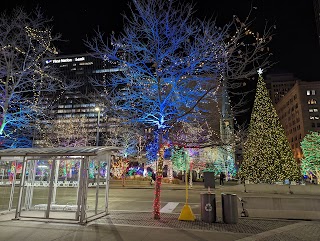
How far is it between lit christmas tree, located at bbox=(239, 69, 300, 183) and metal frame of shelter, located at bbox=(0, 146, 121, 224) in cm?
1733

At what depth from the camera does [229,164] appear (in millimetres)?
59438

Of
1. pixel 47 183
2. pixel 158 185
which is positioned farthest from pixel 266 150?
pixel 47 183

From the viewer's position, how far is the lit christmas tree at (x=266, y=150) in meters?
24.7

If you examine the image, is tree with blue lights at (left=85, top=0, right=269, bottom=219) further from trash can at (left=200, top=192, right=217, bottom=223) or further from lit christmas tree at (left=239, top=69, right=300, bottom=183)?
lit christmas tree at (left=239, top=69, right=300, bottom=183)

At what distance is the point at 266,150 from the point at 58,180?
20472 mm

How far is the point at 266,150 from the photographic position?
25172mm

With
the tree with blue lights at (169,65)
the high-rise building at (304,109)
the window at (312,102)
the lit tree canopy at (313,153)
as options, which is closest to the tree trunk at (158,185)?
the tree with blue lights at (169,65)

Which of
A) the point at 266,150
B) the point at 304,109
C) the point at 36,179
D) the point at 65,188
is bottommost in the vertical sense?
the point at 65,188

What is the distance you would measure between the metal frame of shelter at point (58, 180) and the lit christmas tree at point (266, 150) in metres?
17.3

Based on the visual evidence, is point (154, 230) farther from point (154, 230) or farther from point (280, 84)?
point (280, 84)

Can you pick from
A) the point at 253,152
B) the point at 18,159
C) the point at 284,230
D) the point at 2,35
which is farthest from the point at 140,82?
the point at 253,152

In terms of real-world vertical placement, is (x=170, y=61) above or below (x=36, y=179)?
above

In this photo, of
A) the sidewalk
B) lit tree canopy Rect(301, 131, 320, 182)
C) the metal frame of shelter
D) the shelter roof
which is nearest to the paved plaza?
the sidewalk

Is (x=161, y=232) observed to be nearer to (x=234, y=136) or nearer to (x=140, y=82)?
(x=234, y=136)
